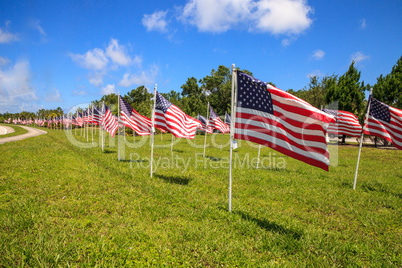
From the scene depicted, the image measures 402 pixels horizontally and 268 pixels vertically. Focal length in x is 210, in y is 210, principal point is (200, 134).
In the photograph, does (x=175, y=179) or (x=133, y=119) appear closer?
(x=175, y=179)

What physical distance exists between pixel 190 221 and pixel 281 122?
135 inches

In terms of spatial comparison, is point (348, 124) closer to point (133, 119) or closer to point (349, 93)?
point (133, 119)

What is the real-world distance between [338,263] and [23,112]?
159 metres

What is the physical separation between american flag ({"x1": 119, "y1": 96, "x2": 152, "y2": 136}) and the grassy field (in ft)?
12.2

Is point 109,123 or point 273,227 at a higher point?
point 109,123

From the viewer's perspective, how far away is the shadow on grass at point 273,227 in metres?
4.97

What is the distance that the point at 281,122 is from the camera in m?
5.27

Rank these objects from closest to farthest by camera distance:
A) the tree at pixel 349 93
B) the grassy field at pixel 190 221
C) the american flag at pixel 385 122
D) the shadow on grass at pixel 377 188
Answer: the grassy field at pixel 190 221
the american flag at pixel 385 122
the shadow on grass at pixel 377 188
the tree at pixel 349 93

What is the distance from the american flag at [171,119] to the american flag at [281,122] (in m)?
4.05

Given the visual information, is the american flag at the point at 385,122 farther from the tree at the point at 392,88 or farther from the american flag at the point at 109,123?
the tree at the point at 392,88

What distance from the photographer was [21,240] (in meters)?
4.21

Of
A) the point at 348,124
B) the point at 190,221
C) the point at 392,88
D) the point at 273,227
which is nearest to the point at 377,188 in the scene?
the point at 348,124

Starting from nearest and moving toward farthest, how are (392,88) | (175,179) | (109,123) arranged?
(175,179), (109,123), (392,88)

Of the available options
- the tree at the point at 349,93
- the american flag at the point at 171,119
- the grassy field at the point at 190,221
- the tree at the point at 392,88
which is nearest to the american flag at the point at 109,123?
the grassy field at the point at 190,221
